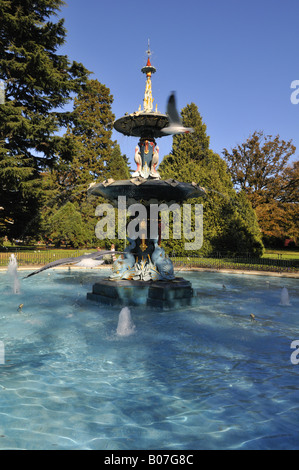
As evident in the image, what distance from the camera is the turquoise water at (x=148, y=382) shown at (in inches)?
133

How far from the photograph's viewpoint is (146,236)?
1127cm

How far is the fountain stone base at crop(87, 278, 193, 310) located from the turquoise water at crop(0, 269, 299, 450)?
847 mm

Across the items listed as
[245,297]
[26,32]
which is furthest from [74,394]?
[26,32]

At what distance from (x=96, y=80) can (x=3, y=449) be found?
55217 mm

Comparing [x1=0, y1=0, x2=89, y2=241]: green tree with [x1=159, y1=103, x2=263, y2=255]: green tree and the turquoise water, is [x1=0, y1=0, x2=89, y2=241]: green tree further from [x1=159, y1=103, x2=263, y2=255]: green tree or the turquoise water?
the turquoise water

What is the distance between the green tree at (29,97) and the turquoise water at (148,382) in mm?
18104

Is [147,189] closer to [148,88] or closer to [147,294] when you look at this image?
[147,294]

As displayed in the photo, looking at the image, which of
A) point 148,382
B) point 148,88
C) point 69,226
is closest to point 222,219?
point 69,226

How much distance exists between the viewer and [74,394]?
4.19m

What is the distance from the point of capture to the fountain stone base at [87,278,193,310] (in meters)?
9.71

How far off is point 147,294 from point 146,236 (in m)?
2.12

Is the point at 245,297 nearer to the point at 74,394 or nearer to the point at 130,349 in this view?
the point at 130,349

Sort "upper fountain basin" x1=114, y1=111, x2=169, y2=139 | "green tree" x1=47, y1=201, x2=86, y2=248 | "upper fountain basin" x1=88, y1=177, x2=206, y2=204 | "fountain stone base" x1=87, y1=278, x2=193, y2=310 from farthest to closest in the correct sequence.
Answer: "green tree" x1=47, y1=201, x2=86, y2=248
"upper fountain basin" x1=114, y1=111, x2=169, y2=139
"upper fountain basin" x1=88, y1=177, x2=206, y2=204
"fountain stone base" x1=87, y1=278, x2=193, y2=310

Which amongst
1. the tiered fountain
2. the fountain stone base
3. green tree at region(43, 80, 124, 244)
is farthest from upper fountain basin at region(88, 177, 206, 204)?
green tree at region(43, 80, 124, 244)
